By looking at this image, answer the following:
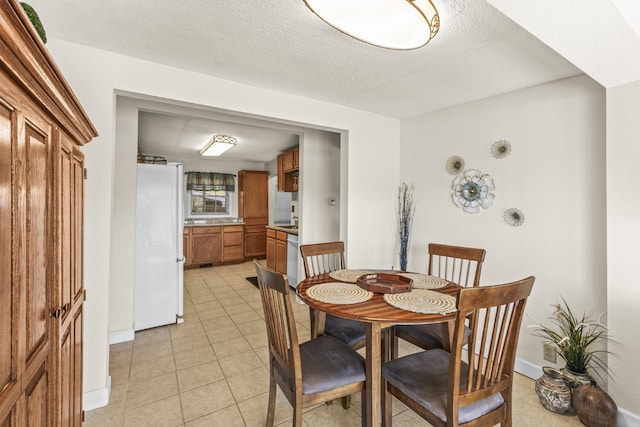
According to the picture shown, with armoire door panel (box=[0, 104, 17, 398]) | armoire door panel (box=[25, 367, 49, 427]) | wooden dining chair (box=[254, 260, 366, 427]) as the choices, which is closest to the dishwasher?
wooden dining chair (box=[254, 260, 366, 427])

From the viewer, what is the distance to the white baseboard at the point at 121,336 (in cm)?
283

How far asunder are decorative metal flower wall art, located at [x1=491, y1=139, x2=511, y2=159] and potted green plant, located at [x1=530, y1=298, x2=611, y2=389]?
127 centimetres

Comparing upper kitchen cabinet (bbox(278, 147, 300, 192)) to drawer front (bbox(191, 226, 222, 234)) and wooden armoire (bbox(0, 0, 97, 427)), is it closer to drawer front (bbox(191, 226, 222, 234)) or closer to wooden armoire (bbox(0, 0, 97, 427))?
drawer front (bbox(191, 226, 222, 234))

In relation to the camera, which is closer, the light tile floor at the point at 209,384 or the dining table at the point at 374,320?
the dining table at the point at 374,320

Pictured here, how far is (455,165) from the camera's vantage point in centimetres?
294

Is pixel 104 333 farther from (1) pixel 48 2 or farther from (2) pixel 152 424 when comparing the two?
(1) pixel 48 2

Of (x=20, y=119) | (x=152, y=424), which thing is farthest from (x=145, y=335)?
(x=20, y=119)

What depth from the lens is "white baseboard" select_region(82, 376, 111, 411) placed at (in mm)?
1907

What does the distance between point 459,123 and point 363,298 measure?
2.14m

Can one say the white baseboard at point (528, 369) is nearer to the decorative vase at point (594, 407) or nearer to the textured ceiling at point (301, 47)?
the decorative vase at point (594, 407)

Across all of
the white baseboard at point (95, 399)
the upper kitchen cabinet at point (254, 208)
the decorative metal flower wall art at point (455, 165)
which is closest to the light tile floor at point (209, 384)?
the white baseboard at point (95, 399)

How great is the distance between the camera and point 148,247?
312 cm

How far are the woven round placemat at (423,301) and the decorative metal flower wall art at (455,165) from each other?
157 centimetres

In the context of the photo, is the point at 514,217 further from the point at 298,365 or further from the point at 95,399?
the point at 95,399
